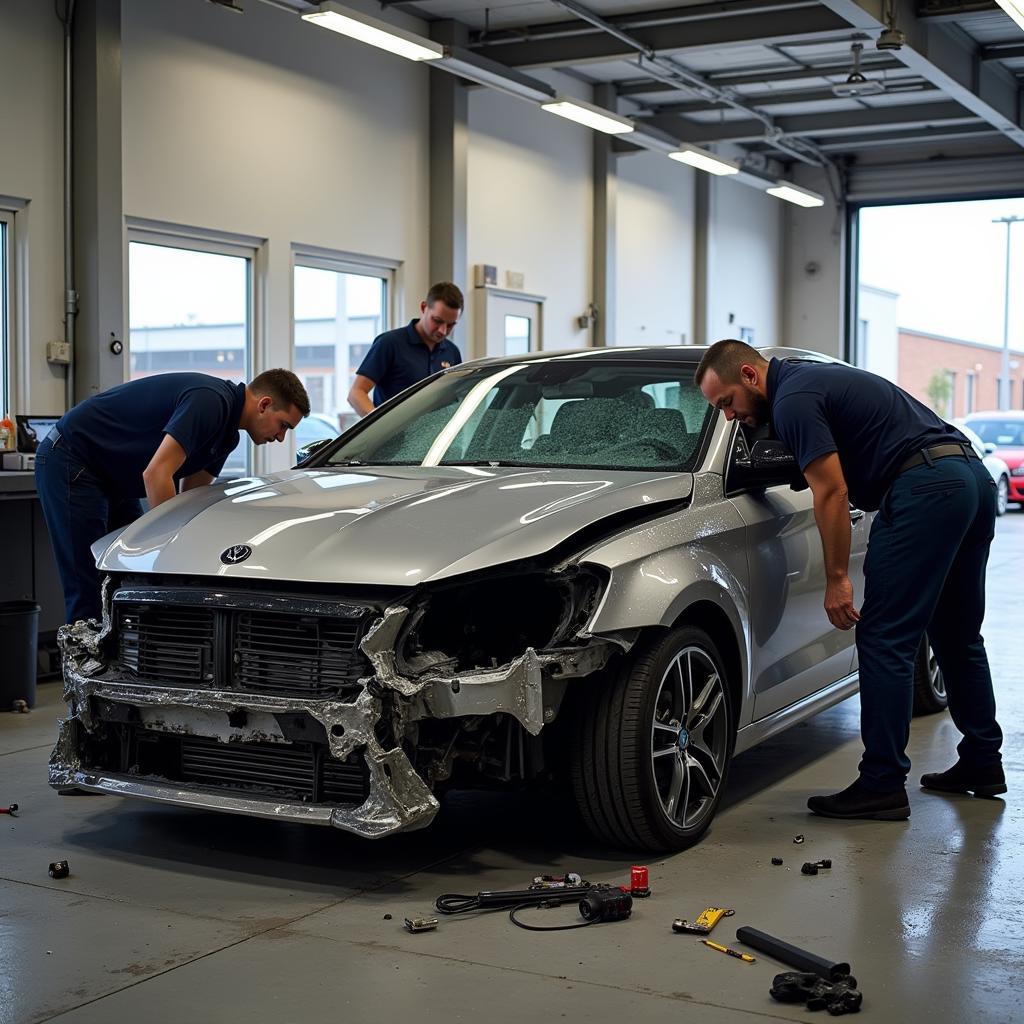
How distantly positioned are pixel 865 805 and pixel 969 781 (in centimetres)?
54

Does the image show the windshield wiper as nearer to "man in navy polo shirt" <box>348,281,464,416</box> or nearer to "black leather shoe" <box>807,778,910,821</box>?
"black leather shoe" <box>807,778,910,821</box>

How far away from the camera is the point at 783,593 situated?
459cm

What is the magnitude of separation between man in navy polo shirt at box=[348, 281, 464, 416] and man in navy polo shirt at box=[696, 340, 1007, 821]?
328 cm

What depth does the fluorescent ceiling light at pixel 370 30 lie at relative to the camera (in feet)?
30.6

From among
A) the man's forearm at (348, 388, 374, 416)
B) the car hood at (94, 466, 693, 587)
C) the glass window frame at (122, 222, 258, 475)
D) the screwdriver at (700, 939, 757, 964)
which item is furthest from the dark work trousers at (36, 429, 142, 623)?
the glass window frame at (122, 222, 258, 475)

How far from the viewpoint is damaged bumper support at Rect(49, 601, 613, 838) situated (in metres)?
3.53

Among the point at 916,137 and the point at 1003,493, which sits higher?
the point at 916,137

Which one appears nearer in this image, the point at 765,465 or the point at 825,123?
the point at 765,465

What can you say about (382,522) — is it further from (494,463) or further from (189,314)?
(189,314)

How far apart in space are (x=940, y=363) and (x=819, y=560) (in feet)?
86.4

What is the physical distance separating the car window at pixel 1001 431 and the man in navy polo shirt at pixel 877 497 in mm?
17946

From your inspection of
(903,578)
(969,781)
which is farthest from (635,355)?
(969,781)

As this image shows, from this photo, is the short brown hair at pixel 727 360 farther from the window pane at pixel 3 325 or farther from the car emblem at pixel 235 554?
the window pane at pixel 3 325

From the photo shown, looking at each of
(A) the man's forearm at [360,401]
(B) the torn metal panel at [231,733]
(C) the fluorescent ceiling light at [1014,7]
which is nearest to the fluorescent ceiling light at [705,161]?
(C) the fluorescent ceiling light at [1014,7]
